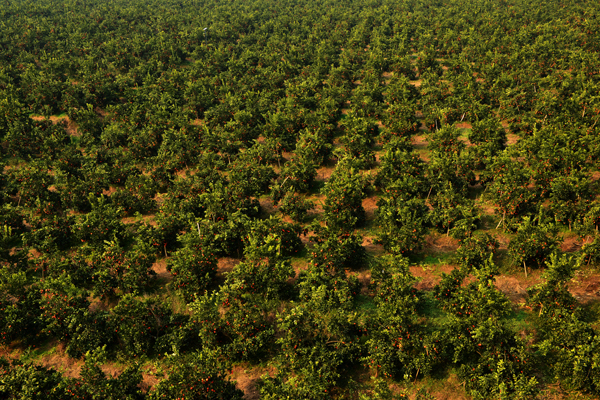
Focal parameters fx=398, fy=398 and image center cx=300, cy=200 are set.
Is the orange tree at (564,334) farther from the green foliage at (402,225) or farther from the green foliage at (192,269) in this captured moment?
the green foliage at (192,269)

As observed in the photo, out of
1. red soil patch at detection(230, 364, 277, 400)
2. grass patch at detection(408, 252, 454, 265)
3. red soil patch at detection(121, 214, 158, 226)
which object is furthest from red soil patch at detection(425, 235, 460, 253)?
red soil patch at detection(121, 214, 158, 226)

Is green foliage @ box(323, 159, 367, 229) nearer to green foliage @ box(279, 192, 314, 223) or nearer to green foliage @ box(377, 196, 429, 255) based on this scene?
green foliage @ box(377, 196, 429, 255)

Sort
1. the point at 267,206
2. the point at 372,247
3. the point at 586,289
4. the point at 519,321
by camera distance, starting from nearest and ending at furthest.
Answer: the point at 519,321 → the point at 586,289 → the point at 372,247 → the point at 267,206

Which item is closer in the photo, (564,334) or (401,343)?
(564,334)

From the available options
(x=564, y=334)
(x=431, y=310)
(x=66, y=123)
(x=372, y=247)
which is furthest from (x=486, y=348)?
(x=66, y=123)

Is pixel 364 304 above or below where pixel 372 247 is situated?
below

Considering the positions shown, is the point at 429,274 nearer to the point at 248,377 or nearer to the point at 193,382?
the point at 248,377

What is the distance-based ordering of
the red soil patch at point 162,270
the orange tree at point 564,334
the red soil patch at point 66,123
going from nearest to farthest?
the orange tree at point 564,334
the red soil patch at point 162,270
the red soil patch at point 66,123

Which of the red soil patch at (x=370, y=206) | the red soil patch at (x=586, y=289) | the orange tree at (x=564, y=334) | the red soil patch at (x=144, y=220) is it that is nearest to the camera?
the orange tree at (x=564, y=334)

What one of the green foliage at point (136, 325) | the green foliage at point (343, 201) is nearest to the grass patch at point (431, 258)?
the green foliage at point (343, 201)

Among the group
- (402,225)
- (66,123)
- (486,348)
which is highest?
(66,123)

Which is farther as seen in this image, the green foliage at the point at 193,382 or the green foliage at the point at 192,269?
the green foliage at the point at 192,269

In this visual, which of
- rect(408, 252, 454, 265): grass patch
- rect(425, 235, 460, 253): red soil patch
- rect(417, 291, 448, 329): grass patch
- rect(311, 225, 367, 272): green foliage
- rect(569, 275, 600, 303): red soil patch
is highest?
rect(311, 225, 367, 272): green foliage

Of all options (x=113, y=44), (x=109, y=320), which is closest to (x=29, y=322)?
(x=109, y=320)
